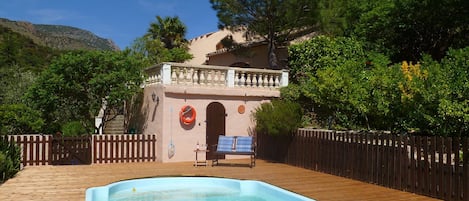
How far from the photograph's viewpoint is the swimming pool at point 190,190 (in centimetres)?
905

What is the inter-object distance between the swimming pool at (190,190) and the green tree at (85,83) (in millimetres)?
4759

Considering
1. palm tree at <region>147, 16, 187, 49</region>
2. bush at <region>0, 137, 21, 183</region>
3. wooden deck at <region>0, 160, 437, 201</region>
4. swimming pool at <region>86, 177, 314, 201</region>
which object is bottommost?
swimming pool at <region>86, 177, 314, 201</region>

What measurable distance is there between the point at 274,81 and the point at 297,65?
2.11 meters

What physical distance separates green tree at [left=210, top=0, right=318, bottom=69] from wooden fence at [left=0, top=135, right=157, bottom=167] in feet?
32.9

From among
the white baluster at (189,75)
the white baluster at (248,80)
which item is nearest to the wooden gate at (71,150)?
the white baluster at (189,75)

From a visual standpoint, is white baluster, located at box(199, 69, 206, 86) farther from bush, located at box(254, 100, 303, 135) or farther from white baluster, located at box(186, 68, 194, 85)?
bush, located at box(254, 100, 303, 135)

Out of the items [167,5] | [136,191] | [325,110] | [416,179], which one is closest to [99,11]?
[167,5]

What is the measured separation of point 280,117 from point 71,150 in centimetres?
682

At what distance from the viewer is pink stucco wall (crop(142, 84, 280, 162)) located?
14281 millimetres

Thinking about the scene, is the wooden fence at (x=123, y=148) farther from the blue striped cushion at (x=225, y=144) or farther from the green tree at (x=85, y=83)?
the blue striped cushion at (x=225, y=144)

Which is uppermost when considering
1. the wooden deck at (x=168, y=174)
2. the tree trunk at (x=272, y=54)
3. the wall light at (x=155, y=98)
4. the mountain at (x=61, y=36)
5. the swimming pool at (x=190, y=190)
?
the mountain at (x=61, y=36)

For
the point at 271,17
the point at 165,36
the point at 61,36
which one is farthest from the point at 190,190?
the point at 61,36

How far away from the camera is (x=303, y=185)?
987 centimetres

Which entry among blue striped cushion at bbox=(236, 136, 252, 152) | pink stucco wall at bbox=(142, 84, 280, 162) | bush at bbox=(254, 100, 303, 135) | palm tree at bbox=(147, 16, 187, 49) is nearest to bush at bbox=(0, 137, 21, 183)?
pink stucco wall at bbox=(142, 84, 280, 162)
